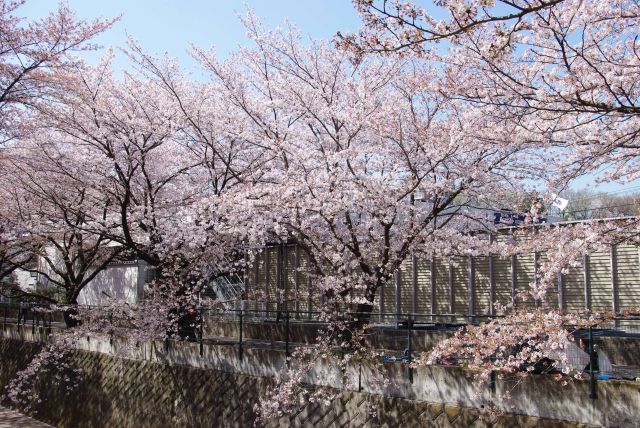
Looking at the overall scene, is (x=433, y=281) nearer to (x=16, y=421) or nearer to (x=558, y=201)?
(x=558, y=201)

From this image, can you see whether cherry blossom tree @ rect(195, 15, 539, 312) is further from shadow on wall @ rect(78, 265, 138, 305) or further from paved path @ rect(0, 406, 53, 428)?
shadow on wall @ rect(78, 265, 138, 305)

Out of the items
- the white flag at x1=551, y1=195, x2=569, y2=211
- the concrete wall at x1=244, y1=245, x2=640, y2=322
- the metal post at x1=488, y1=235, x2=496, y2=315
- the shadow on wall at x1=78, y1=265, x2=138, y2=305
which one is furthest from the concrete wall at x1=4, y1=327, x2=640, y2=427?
the shadow on wall at x1=78, y1=265, x2=138, y2=305

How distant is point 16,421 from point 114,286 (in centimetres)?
1067

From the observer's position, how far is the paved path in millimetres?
18656

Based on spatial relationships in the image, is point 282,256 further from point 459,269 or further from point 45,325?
point 45,325

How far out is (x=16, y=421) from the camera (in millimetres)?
19328

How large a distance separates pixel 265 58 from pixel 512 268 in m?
8.88

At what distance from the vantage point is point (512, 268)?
15945 mm

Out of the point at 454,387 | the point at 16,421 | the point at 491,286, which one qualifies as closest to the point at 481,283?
the point at 491,286

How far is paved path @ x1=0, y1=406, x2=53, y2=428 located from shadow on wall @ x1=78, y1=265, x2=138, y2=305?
753 cm

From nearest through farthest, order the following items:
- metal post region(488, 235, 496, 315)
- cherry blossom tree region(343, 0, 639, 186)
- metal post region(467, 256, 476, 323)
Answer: cherry blossom tree region(343, 0, 639, 186)
metal post region(488, 235, 496, 315)
metal post region(467, 256, 476, 323)

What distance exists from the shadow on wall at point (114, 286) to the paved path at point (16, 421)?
7534 millimetres

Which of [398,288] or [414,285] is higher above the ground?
[414,285]

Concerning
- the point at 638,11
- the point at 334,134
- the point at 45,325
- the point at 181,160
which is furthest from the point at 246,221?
the point at 45,325
